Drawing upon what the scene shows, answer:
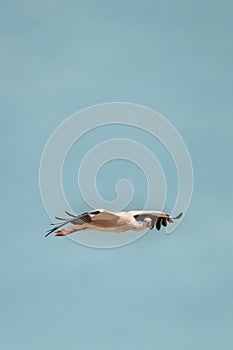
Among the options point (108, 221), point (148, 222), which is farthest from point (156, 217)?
point (108, 221)

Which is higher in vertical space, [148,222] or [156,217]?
[156,217]

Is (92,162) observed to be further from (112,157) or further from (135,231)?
(135,231)

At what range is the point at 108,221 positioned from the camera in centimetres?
2516

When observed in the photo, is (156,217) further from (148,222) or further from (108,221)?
(108,221)

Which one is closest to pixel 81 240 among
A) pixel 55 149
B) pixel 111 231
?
pixel 111 231

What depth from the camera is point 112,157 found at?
2703 cm

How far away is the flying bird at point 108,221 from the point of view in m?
24.8

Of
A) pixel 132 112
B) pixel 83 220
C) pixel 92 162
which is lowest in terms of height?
pixel 83 220

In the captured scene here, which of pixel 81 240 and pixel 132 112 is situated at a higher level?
pixel 132 112

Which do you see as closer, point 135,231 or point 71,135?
point 135,231

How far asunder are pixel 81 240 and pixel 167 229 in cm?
223

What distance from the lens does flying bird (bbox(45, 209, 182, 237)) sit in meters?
24.8

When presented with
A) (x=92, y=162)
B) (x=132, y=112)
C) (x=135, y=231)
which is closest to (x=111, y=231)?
(x=135, y=231)

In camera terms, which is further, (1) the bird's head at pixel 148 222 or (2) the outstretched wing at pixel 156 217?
(2) the outstretched wing at pixel 156 217
